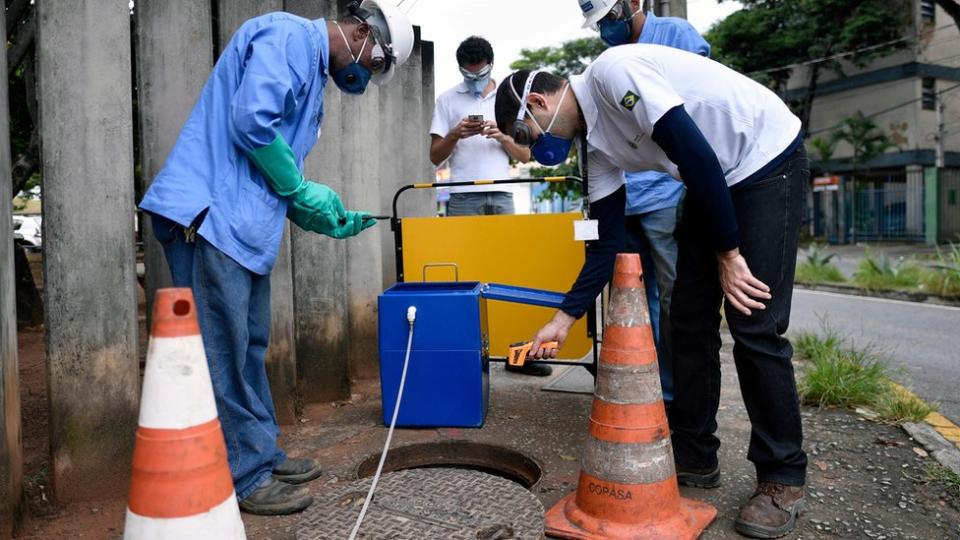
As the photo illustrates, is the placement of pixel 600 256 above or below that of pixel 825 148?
below

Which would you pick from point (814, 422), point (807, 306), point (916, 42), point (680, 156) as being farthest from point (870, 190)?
point (680, 156)

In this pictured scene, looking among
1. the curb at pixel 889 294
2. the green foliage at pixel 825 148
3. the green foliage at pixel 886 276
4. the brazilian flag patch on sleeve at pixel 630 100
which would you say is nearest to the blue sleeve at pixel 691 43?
the brazilian flag patch on sleeve at pixel 630 100

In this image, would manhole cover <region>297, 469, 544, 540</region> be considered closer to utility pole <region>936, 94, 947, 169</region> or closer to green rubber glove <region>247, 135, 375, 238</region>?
green rubber glove <region>247, 135, 375, 238</region>

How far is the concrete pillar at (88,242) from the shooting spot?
98.7 inches

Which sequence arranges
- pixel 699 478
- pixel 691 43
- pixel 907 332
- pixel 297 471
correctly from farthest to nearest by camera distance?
pixel 907 332 < pixel 691 43 < pixel 297 471 < pixel 699 478

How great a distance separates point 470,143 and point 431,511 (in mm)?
3025

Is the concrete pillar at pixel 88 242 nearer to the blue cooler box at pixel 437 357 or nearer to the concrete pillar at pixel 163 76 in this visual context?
the concrete pillar at pixel 163 76

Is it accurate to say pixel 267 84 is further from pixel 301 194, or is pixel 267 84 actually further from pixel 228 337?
pixel 228 337

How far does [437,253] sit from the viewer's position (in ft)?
13.4

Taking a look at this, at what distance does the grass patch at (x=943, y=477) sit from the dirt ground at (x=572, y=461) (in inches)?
1.2

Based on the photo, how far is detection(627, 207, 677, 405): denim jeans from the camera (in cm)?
345

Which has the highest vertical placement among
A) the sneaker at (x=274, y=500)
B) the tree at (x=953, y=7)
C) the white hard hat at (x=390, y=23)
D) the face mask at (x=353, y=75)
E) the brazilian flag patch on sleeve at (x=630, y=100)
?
the tree at (x=953, y=7)

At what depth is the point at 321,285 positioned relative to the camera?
3.86 m

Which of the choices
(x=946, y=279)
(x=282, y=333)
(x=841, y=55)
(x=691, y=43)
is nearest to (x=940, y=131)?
(x=841, y=55)
